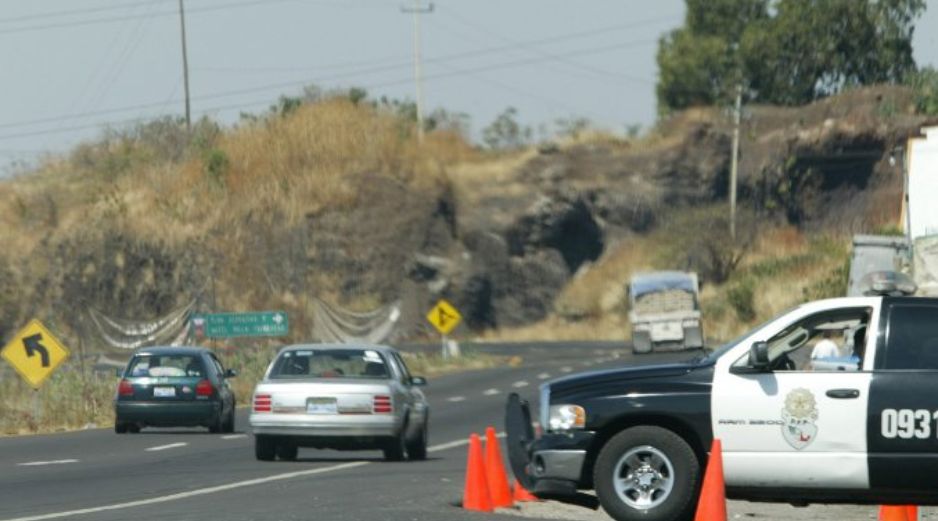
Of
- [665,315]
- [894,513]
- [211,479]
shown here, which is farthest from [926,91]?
[894,513]

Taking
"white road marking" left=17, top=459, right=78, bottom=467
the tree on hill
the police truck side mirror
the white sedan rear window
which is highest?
the tree on hill

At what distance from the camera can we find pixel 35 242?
264 feet

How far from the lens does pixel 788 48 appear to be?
341 ft

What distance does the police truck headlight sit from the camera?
15266mm

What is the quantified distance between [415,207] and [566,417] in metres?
74.8

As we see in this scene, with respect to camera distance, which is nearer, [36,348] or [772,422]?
[772,422]

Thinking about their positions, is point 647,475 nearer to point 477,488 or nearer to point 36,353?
point 477,488

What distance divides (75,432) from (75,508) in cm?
1590

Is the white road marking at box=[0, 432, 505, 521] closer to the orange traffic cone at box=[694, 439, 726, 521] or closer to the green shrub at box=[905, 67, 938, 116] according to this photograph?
the orange traffic cone at box=[694, 439, 726, 521]

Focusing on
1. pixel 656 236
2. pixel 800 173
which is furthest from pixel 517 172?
pixel 800 173

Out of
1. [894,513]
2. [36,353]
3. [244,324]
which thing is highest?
[244,324]

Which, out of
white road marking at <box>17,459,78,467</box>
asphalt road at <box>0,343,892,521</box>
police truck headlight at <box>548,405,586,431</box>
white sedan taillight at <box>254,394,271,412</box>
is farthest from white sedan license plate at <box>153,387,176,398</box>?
police truck headlight at <box>548,405,586,431</box>

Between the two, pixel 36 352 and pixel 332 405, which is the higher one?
pixel 36 352

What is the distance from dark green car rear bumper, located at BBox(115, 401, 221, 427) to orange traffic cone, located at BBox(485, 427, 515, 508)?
13.7 metres
